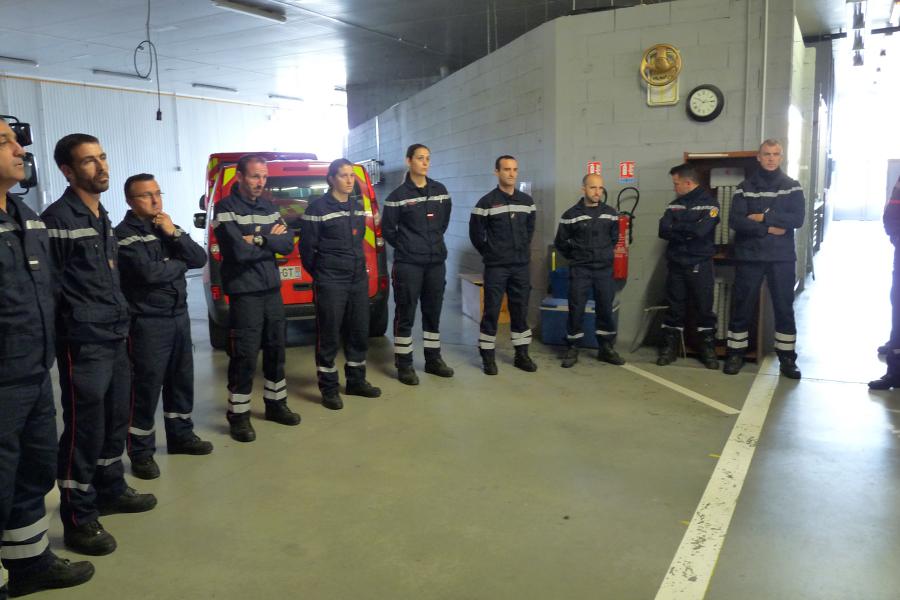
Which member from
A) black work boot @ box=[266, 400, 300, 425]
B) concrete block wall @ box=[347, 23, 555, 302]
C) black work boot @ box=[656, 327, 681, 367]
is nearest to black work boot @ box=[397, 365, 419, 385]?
black work boot @ box=[266, 400, 300, 425]

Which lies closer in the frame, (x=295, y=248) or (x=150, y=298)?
(x=150, y=298)

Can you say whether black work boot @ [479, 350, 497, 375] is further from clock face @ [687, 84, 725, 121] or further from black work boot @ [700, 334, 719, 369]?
clock face @ [687, 84, 725, 121]

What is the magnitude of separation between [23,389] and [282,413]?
89.3 inches

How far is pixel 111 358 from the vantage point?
2.99 meters

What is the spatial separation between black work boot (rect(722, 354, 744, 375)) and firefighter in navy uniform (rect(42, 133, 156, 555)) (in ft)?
14.8

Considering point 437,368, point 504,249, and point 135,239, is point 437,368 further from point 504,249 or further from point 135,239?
point 135,239

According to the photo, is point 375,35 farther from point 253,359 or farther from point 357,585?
point 357,585

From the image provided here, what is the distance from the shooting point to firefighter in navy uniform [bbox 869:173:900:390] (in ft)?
16.8

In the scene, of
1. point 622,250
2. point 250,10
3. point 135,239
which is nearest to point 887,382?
point 622,250

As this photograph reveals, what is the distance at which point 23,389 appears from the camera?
242cm

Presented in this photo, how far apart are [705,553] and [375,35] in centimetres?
973

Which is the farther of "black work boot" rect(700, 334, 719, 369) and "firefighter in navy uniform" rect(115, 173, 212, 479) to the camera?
"black work boot" rect(700, 334, 719, 369)

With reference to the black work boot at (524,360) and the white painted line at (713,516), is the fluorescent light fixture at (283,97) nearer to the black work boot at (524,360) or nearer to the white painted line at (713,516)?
the black work boot at (524,360)

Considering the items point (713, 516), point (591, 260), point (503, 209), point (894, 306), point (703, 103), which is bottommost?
point (713, 516)
